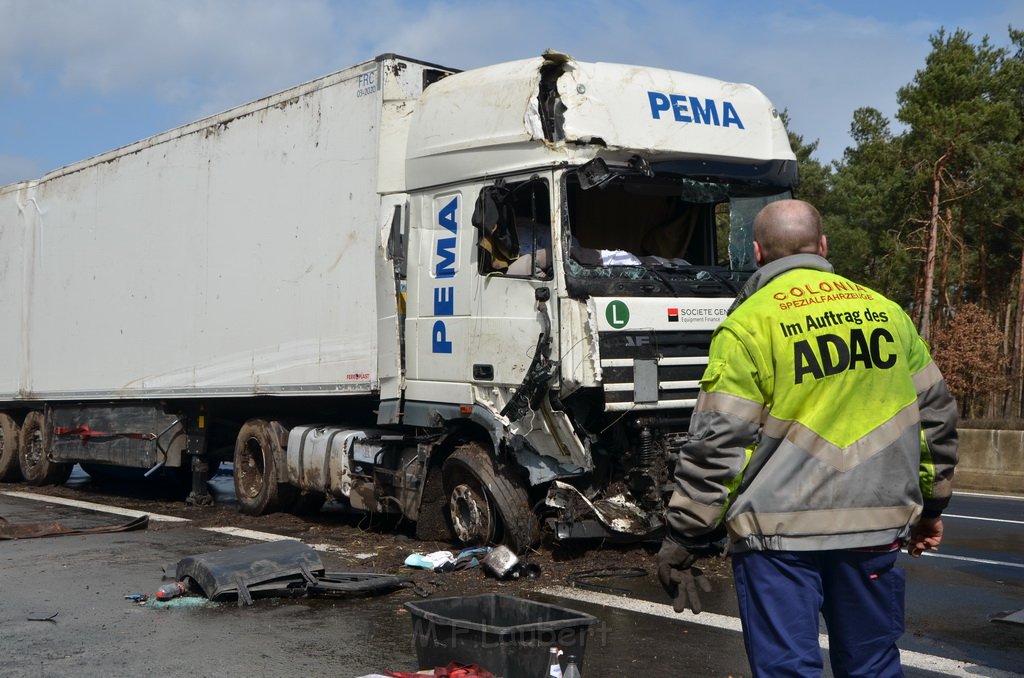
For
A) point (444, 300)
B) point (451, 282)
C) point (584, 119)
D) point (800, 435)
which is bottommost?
point (800, 435)

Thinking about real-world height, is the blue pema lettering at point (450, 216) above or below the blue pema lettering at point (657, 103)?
below

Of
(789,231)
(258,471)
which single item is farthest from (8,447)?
(789,231)

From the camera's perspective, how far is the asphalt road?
5812 mm

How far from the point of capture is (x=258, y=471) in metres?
12.0

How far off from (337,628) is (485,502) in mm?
2318

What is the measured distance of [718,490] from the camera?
3.44 m

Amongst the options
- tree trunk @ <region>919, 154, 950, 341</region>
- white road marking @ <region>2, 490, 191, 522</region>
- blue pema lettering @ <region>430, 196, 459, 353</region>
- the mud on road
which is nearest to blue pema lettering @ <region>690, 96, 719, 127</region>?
blue pema lettering @ <region>430, 196, 459, 353</region>

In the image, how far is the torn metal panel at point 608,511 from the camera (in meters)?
8.18

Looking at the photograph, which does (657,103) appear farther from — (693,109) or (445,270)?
(445,270)

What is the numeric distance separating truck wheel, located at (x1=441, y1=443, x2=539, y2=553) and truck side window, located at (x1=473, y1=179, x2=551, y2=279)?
1441 mm

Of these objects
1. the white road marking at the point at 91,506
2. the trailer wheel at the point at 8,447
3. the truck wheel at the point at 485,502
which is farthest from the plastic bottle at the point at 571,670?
the trailer wheel at the point at 8,447

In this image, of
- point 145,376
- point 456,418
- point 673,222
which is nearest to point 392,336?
point 456,418

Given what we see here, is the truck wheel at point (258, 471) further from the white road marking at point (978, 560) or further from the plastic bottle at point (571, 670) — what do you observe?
the plastic bottle at point (571, 670)

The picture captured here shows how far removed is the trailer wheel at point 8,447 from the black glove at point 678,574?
14.7m
